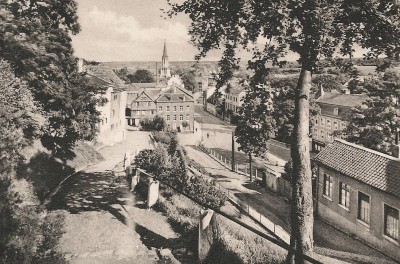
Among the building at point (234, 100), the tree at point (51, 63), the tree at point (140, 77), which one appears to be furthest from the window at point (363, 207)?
the tree at point (140, 77)

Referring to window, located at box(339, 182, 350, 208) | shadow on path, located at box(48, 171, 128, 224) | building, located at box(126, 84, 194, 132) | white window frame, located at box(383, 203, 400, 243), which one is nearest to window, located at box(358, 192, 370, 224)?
window, located at box(339, 182, 350, 208)

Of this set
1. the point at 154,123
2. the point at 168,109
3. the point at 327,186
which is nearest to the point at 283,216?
the point at 327,186

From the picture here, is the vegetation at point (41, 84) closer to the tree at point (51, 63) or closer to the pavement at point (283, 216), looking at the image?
the tree at point (51, 63)

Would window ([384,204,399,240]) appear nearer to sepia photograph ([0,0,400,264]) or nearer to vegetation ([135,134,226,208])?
sepia photograph ([0,0,400,264])

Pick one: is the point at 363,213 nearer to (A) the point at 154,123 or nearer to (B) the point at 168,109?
(A) the point at 154,123

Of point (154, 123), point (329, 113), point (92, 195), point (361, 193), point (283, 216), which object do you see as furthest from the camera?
point (154, 123)

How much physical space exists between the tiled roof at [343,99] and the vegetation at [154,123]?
3252cm

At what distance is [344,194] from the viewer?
21.1 metres

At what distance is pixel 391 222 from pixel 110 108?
3894 centimetres

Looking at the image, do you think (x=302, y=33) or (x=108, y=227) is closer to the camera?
(x=302, y=33)

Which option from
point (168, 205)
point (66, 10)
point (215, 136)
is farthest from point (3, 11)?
point (215, 136)

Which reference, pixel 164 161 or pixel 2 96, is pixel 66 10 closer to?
pixel 2 96

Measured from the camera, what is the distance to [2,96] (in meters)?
15.8

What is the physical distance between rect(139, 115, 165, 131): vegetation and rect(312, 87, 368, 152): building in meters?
31.6
